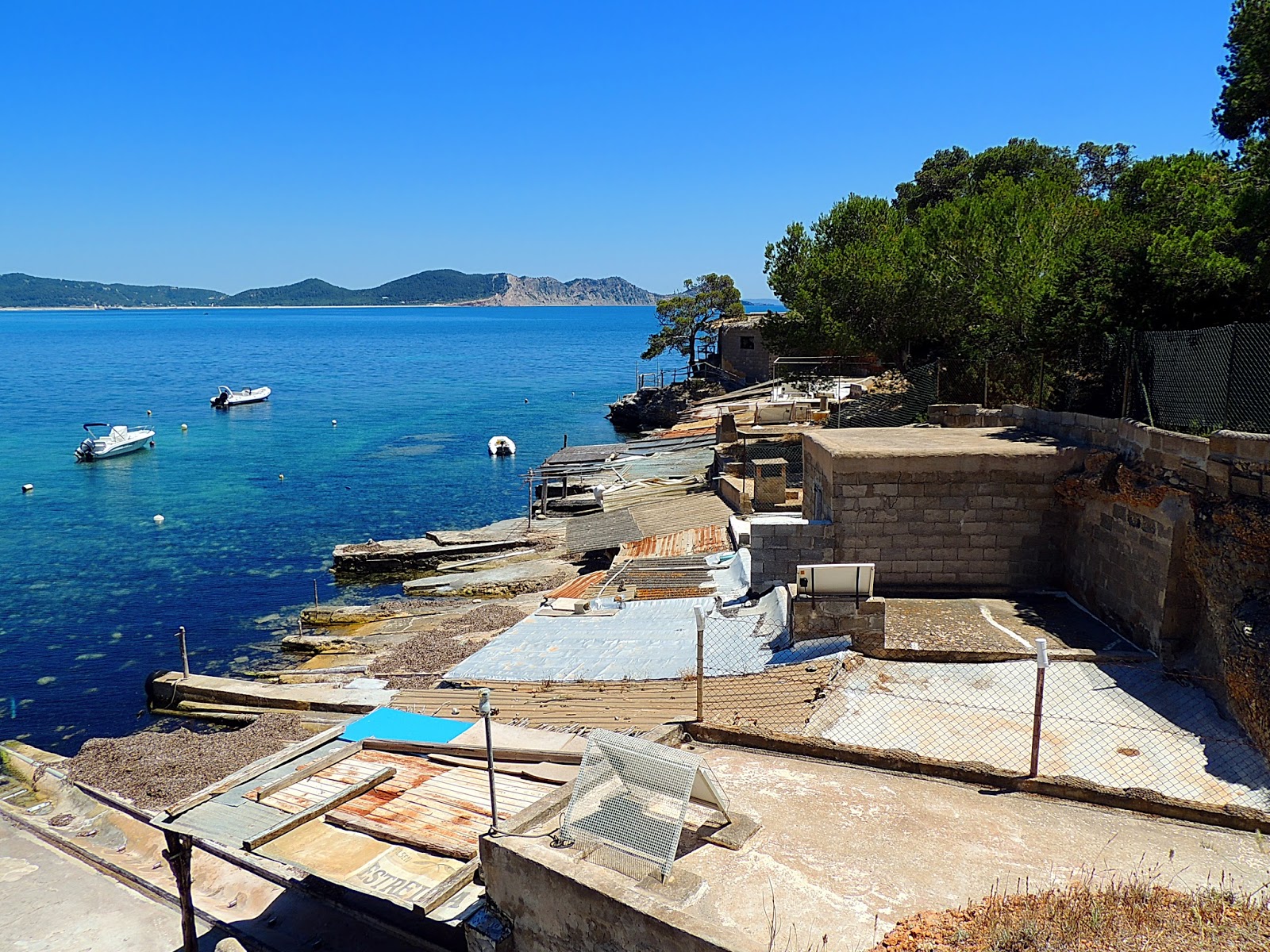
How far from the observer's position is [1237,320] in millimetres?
16281

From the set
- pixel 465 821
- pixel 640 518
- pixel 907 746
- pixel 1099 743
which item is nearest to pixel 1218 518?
pixel 1099 743

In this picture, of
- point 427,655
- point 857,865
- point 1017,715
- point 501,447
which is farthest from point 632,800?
point 501,447

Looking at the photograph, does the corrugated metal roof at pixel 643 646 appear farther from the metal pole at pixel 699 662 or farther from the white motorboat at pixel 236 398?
the white motorboat at pixel 236 398

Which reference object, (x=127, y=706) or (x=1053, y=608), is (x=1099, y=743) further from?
(x=127, y=706)

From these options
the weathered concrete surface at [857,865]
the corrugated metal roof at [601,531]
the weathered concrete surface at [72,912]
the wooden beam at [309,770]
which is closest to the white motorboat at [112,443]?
the corrugated metal roof at [601,531]

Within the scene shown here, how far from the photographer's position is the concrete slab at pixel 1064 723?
9.74 m

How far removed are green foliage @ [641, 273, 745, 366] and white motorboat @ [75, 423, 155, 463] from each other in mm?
37635

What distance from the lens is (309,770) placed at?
10719 mm

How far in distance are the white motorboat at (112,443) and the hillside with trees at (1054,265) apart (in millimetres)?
45113

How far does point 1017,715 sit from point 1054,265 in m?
16.3

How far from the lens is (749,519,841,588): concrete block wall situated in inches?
609

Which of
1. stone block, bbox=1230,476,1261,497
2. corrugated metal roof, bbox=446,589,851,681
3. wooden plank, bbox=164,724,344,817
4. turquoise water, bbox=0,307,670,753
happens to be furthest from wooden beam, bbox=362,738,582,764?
turquoise water, bbox=0,307,670,753

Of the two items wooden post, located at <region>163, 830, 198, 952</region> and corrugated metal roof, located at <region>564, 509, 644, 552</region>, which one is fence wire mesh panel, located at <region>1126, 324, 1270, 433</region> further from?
wooden post, located at <region>163, 830, 198, 952</region>

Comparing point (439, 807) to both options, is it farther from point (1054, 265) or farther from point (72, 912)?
point (1054, 265)
